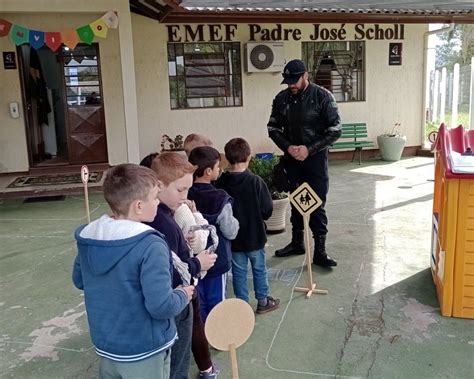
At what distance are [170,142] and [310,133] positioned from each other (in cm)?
482

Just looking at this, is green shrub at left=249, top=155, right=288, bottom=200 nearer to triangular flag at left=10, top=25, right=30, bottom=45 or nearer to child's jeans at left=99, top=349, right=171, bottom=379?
child's jeans at left=99, top=349, right=171, bottom=379

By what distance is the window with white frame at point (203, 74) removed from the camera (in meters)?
8.45

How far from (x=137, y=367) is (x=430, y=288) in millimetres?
2401

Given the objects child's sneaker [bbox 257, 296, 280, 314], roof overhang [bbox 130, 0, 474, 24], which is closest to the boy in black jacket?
child's sneaker [bbox 257, 296, 280, 314]

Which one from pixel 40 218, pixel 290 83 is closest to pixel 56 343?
pixel 290 83

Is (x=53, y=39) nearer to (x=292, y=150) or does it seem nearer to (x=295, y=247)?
(x=292, y=150)

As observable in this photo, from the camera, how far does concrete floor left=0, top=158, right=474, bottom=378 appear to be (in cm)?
258

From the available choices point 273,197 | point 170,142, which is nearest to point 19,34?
point 170,142

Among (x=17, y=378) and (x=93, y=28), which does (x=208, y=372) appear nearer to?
(x=17, y=378)

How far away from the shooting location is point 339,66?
909cm

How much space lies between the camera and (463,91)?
9.39 metres

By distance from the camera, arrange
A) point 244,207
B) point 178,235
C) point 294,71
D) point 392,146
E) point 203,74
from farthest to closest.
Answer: point 392,146
point 203,74
point 294,71
point 244,207
point 178,235

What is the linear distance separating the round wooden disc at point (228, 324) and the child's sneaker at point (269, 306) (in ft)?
4.69

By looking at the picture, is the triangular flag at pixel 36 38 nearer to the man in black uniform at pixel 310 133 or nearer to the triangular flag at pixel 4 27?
the triangular flag at pixel 4 27
